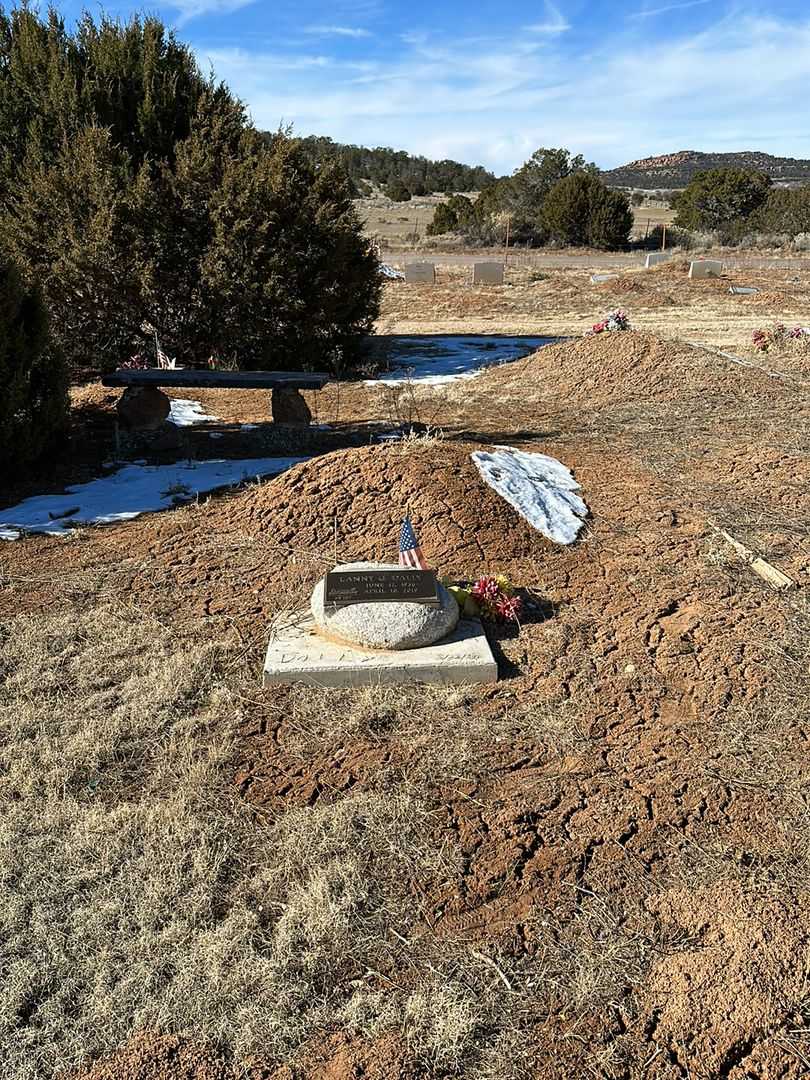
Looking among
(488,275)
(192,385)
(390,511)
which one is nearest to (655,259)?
(488,275)

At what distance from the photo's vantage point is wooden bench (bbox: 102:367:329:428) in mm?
7625

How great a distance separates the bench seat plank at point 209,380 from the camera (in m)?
7.61

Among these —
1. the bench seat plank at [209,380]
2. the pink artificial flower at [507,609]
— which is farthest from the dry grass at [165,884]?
the bench seat plank at [209,380]

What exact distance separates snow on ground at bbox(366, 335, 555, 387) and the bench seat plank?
3240 mm

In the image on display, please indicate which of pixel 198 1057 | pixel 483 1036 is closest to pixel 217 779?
pixel 198 1057

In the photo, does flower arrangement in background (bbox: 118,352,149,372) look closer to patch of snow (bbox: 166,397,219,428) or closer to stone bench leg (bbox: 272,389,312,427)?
patch of snow (bbox: 166,397,219,428)

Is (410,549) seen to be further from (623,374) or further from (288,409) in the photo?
(623,374)

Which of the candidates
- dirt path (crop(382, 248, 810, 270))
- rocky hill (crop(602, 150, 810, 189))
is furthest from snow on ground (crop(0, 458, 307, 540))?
rocky hill (crop(602, 150, 810, 189))

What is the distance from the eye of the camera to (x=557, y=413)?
8.87 metres

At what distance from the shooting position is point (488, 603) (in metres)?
4.27

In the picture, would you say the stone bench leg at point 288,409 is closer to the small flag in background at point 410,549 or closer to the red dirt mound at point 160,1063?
the small flag in background at point 410,549

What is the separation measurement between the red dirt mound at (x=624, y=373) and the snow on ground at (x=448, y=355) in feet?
2.90

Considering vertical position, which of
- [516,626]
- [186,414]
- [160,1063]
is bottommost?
[160,1063]

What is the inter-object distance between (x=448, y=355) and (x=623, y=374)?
13.0ft
